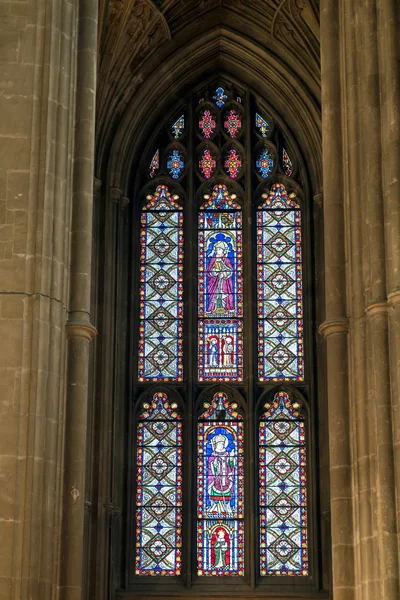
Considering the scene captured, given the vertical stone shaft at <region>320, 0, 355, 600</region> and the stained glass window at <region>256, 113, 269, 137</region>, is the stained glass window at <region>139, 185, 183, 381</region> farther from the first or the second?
the vertical stone shaft at <region>320, 0, 355, 600</region>

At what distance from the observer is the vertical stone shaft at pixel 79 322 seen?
575 inches

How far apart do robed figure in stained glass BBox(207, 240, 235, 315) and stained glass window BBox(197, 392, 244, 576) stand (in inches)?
60.4

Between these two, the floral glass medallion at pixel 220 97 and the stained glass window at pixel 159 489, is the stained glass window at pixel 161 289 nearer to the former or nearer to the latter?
the stained glass window at pixel 159 489

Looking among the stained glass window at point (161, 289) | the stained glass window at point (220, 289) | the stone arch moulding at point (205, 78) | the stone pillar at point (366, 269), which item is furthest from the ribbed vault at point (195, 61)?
the stone pillar at point (366, 269)

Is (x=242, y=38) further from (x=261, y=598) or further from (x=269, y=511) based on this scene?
(x=261, y=598)

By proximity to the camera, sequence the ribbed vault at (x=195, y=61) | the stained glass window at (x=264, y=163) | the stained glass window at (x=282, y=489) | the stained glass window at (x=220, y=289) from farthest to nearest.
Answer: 1. the stained glass window at (x=264, y=163)
2. the ribbed vault at (x=195, y=61)
3. the stained glass window at (x=220, y=289)
4. the stained glass window at (x=282, y=489)

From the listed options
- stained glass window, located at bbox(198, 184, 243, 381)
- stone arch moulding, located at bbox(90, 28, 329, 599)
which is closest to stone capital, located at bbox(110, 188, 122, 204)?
stone arch moulding, located at bbox(90, 28, 329, 599)

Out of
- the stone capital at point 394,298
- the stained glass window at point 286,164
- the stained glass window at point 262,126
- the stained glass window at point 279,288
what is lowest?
the stone capital at point 394,298

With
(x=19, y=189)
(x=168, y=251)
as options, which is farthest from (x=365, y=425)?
(x=168, y=251)

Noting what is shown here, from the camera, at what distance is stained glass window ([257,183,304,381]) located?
2194cm

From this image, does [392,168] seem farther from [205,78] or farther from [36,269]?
[205,78]

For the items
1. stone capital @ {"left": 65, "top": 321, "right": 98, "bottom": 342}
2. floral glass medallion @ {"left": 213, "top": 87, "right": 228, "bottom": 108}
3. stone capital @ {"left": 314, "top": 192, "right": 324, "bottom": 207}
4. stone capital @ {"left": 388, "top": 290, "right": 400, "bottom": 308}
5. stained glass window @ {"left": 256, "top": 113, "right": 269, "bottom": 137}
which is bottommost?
stone capital @ {"left": 65, "top": 321, "right": 98, "bottom": 342}

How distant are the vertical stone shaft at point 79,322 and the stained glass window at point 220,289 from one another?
6612 mm

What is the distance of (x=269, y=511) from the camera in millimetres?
21062
